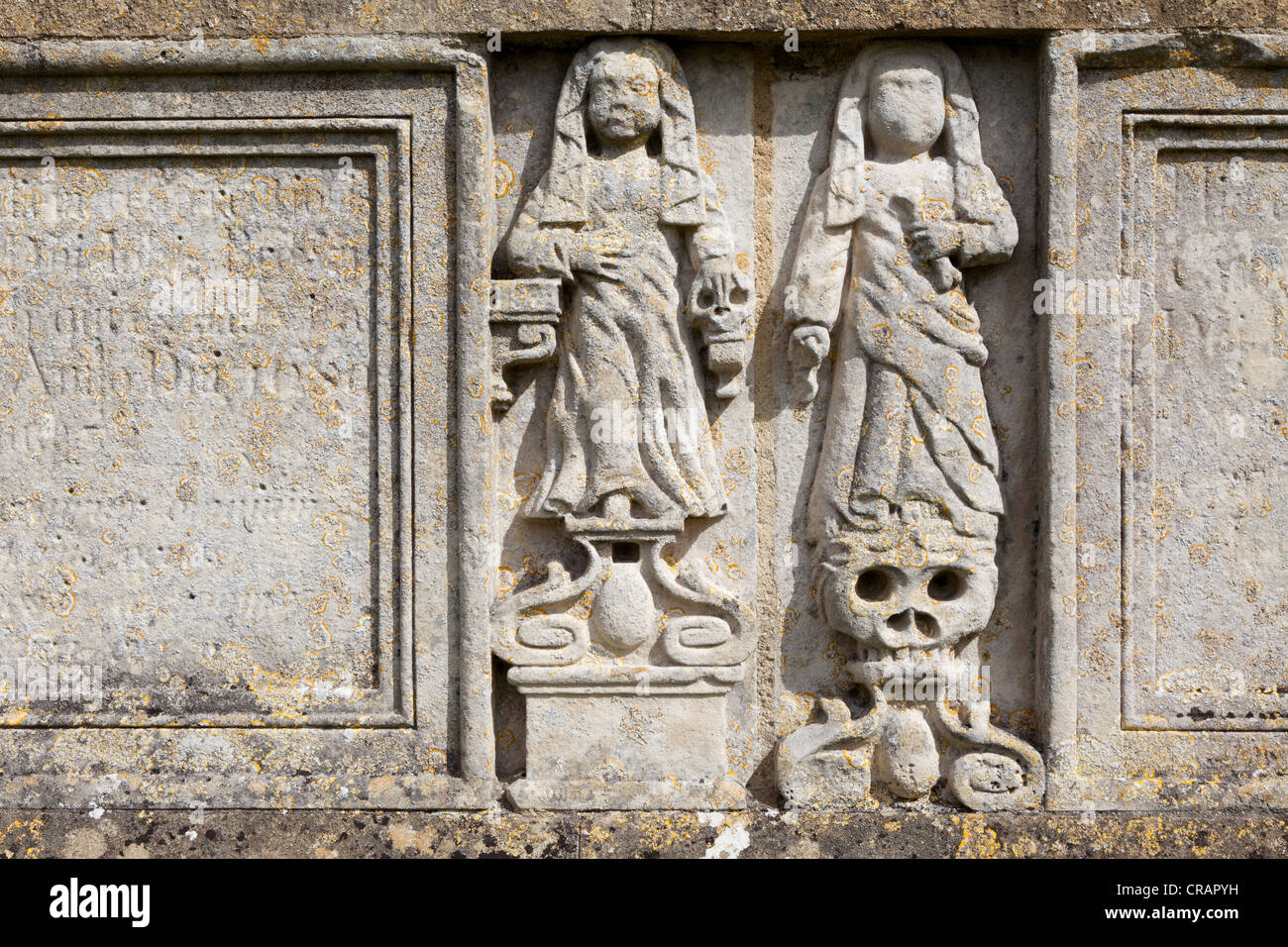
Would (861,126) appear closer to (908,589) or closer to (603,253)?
(603,253)

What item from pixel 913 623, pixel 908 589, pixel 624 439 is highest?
pixel 624 439

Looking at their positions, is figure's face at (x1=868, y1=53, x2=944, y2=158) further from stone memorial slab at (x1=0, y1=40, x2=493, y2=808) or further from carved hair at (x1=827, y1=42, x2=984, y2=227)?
stone memorial slab at (x1=0, y1=40, x2=493, y2=808)

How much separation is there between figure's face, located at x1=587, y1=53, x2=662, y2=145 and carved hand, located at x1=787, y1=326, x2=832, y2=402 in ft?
2.87

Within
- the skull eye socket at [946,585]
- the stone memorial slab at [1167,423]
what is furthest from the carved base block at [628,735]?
the stone memorial slab at [1167,423]

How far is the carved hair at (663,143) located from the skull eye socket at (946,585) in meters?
1.47

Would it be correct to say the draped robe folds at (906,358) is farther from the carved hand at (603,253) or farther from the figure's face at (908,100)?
the carved hand at (603,253)

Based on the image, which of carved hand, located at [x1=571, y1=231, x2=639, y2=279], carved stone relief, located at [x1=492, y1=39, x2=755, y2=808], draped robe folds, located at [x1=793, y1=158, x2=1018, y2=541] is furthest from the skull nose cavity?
carved hand, located at [x1=571, y1=231, x2=639, y2=279]

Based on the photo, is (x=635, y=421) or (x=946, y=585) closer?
(x=635, y=421)

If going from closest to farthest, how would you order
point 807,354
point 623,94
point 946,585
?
1. point 623,94
2. point 807,354
3. point 946,585

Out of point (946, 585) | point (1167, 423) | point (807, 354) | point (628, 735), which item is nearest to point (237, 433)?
point (628, 735)

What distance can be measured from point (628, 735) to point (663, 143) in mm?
2001

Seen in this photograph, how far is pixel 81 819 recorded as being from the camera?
4031 mm

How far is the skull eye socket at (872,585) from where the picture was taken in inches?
166

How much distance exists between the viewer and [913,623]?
414 cm
